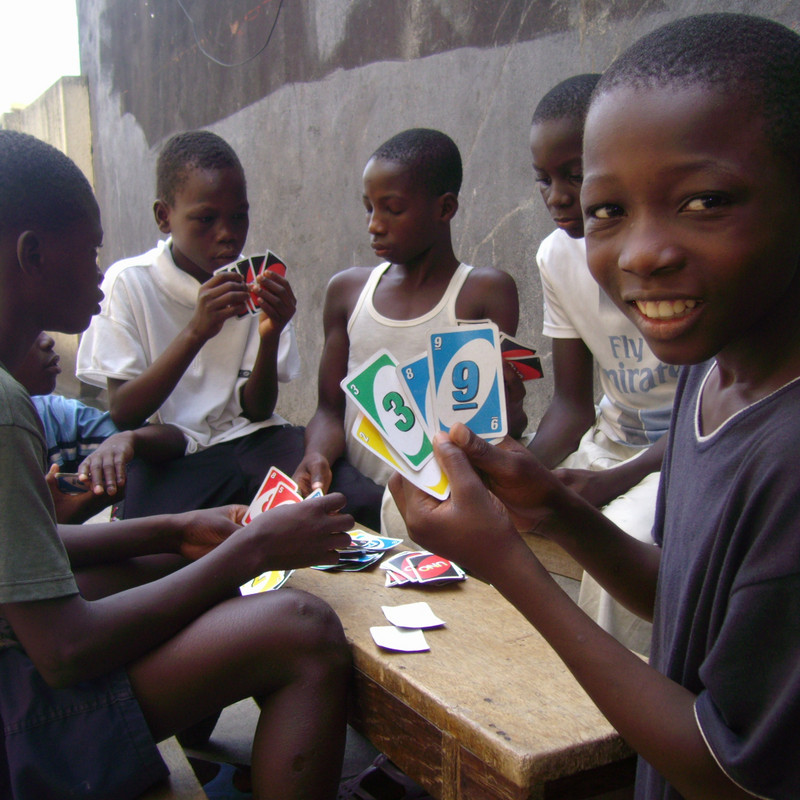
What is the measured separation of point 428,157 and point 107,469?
1547mm

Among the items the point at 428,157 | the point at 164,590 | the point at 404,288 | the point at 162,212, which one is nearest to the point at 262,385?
the point at 404,288

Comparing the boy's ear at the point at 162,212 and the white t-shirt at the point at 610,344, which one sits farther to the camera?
the boy's ear at the point at 162,212

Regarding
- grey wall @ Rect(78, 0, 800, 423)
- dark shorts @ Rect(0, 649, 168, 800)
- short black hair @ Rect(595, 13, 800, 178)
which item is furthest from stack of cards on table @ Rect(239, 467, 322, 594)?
grey wall @ Rect(78, 0, 800, 423)

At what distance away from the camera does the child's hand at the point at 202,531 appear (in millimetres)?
1914

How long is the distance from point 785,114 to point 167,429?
2.45 meters

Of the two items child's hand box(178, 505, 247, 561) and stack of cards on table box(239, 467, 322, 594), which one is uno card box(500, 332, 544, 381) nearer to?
stack of cards on table box(239, 467, 322, 594)

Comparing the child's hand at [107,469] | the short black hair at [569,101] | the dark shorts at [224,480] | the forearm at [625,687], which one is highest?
the short black hair at [569,101]

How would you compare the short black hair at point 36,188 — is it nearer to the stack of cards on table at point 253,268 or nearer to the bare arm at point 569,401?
the stack of cards on table at point 253,268

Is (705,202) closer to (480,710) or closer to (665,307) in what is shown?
(665,307)

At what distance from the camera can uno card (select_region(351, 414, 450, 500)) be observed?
124 centimetres

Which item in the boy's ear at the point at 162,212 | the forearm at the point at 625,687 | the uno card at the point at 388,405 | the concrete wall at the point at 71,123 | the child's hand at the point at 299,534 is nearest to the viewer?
the forearm at the point at 625,687

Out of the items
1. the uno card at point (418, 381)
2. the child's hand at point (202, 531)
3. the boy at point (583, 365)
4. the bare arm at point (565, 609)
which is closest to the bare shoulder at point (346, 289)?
the boy at point (583, 365)

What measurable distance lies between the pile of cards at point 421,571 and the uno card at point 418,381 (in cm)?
55

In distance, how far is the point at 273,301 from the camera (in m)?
2.89
